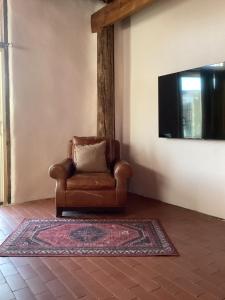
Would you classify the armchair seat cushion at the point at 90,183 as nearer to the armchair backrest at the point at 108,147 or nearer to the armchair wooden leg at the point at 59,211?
the armchair wooden leg at the point at 59,211

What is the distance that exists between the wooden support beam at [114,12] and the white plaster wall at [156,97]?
41 cm

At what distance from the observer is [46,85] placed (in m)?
4.24

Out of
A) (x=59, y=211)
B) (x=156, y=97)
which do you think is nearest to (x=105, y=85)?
(x=156, y=97)

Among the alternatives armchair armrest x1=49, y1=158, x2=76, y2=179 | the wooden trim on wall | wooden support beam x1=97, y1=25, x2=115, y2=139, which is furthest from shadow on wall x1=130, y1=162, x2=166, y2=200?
the wooden trim on wall

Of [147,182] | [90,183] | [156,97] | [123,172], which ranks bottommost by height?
[147,182]

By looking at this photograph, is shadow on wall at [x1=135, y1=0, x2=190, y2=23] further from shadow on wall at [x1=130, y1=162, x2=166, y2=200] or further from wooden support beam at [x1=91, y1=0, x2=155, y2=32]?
shadow on wall at [x1=130, y1=162, x2=166, y2=200]

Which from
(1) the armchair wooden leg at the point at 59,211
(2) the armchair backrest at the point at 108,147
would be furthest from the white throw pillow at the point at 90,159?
(1) the armchair wooden leg at the point at 59,211

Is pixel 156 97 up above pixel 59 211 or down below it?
above

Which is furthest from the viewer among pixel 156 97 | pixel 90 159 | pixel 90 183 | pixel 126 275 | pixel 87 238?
pixel 156 97

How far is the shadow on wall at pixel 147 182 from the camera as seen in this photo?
419 centimetres

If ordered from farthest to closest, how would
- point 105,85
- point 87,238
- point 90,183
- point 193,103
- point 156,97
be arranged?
point 105,85, point 156,97, point 193,103, point 90,183, point 87,238

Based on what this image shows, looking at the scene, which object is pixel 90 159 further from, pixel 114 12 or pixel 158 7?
pixel 158 7

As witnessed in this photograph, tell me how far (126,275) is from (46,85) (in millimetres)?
3009

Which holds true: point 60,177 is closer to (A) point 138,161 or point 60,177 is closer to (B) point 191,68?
(A) point 138,161
